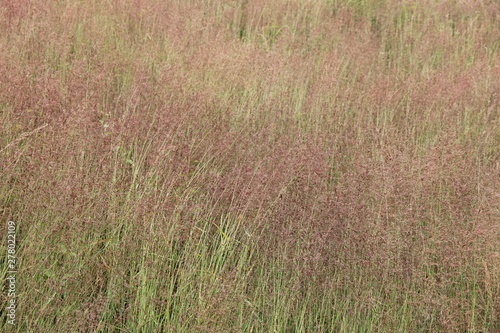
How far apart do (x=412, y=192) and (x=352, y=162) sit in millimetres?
462

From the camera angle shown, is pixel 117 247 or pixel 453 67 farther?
pixel 453 67

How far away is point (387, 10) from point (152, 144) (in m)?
3.66

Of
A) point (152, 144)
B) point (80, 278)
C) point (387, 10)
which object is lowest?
point (80, 278)

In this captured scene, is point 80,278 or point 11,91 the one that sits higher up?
point 11,91

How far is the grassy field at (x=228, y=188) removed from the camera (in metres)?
2.01

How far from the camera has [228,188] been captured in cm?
251

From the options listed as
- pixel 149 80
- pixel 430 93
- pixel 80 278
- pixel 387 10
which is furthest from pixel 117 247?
pixel 387 10

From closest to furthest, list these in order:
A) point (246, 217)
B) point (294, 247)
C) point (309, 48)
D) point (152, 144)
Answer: point (294, 247)
point (246, 217)
point (152, 144)
point (309, 48)

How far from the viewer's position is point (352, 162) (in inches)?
112

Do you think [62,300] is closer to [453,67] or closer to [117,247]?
[117,247]

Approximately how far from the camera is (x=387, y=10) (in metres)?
5.51

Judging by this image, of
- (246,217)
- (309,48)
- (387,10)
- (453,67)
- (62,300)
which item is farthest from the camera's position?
(387,10)

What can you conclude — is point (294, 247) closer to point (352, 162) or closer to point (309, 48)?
point (352, 162)

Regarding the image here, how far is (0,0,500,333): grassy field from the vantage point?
201cm
